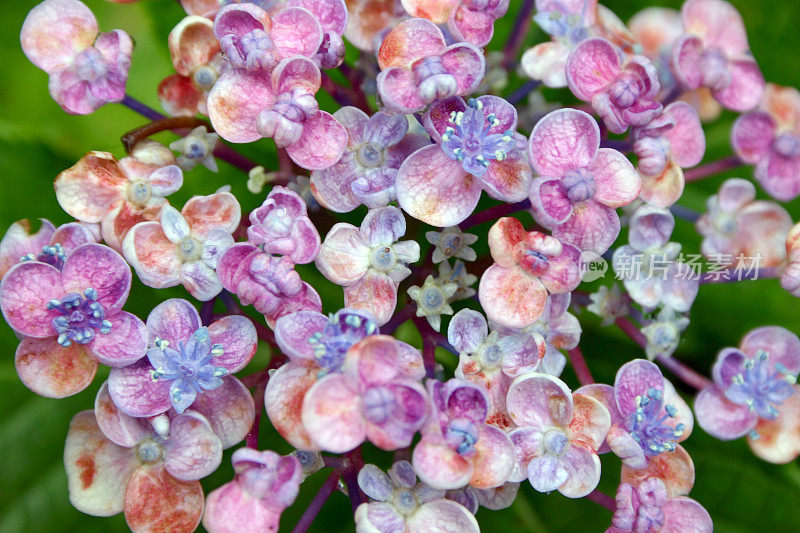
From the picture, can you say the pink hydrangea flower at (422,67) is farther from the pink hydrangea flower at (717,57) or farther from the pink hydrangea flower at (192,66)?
the pink hydrangea flower at (717,57)

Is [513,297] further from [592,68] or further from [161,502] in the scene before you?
[161,502]

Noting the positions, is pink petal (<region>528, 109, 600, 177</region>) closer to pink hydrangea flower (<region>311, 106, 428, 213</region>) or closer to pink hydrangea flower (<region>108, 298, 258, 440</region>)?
pink hydrangea flower (<region>311, 106, 428, 213</region>)

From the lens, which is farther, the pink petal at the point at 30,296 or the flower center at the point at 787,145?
the flower center at the point at 787,145

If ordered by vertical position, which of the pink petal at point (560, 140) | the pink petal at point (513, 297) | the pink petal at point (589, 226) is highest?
the pink petal at point (560, 140)

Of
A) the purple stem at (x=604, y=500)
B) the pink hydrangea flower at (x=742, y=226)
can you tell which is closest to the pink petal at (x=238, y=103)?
the purple stem at (x=604, y=500)

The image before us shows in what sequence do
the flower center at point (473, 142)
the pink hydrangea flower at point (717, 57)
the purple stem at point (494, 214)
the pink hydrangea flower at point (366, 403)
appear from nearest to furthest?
1. the pink hydrangea flower at point (366, 403)
2. the flower center at point (473, 142)
3. the purple stem at point (494, 214)
4. the pink hydrangea flower at point (717, 57)

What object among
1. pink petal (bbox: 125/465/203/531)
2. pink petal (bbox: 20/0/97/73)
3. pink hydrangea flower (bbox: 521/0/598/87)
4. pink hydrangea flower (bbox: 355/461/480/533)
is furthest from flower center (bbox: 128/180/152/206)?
pink hydrangea flower (bbox: 521/0/598/87)
